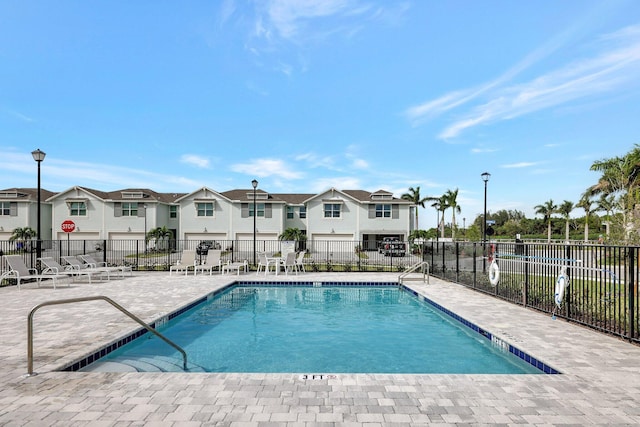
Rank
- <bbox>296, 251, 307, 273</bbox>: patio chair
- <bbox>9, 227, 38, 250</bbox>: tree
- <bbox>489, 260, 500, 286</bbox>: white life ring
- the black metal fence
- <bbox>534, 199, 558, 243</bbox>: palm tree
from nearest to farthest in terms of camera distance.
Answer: the black metal fence < <bbox>489, 260, 500, 286</bbox>: white life ring < <bbox>296, 251, 307, 273</bbox>: patio chair < <bbox>9, 227, 38, 250</bbox>: tree < <bbox>534, 199, 558, 243</bbox>: palm tree

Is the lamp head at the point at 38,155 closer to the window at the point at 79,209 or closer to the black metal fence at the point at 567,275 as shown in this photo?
the black metal fence at the point at 567,275

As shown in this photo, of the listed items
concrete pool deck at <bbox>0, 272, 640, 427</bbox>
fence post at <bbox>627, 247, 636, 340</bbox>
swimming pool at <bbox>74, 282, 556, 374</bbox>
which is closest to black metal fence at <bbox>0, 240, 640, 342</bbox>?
fence post at <bbox>627, 247, 636, 340</bbox>

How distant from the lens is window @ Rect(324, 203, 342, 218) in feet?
114

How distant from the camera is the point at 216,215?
3453 centimetres

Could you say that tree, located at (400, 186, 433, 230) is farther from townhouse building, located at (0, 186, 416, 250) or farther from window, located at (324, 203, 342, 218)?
window, located at (324, 203, 342, 218)

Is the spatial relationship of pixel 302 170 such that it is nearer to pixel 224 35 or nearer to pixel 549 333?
pixel 224 35

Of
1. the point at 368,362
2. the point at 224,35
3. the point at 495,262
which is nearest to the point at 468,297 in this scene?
the point at 495,262

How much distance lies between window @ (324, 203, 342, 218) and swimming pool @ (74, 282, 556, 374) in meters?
23.5

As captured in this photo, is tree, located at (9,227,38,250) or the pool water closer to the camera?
the pool water

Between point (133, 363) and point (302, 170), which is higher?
point (302, 170)

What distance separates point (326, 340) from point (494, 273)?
17.4ft

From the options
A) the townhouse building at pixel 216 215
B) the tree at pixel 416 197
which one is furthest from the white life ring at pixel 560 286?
the tree at pixel 416 197

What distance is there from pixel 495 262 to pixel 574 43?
688 centimetres

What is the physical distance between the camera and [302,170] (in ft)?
102
